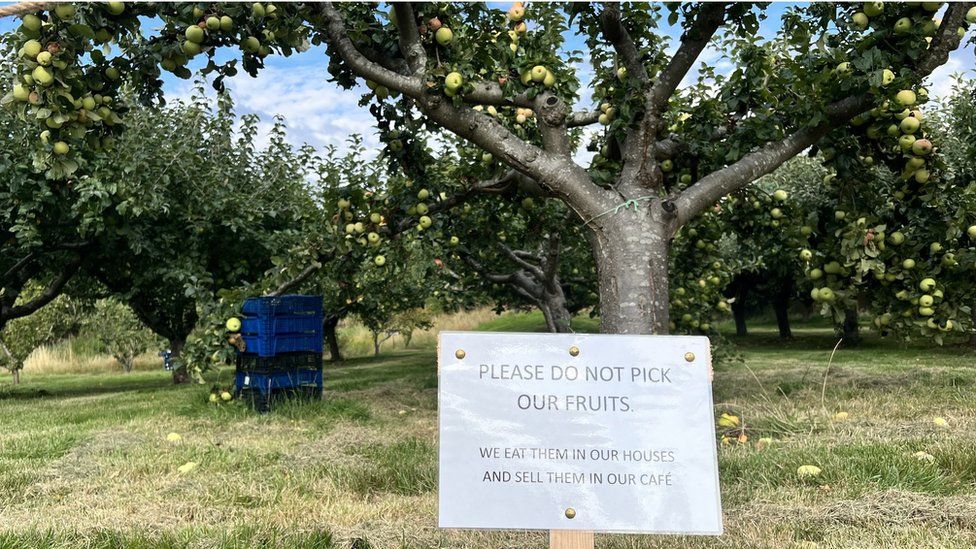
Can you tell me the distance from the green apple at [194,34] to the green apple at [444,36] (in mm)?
1489

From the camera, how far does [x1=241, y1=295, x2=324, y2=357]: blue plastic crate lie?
7008 mm

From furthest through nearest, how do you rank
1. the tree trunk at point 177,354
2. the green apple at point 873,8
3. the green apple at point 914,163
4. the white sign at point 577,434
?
the tree trunk at point 177,354, the green apple at point 914,163, the green apple at point 873,8, the white sign at point 577,434

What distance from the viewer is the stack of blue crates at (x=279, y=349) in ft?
23.1

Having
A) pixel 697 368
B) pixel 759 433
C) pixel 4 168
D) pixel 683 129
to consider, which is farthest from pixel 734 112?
pixel 4 168

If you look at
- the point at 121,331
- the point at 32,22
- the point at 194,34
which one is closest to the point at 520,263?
the point at 194,34

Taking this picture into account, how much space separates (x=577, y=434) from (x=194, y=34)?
10.4 feet

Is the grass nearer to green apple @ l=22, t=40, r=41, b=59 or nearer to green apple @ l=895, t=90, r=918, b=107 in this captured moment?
green apple @ l=895, t=90, r=918, b=107

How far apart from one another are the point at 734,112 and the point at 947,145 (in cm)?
1052

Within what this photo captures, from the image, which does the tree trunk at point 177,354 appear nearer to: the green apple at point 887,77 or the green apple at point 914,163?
the green apple at point 914,163

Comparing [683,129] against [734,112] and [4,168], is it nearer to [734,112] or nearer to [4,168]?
[734,112]

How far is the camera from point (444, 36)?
4496mm

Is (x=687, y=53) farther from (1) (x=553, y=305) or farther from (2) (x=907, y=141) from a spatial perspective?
(1) (x=553, y=305)

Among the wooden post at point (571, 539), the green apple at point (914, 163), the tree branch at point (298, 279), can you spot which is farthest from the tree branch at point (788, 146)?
the tree branch at point (298, 279)

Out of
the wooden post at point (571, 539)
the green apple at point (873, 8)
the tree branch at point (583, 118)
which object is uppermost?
the green apple at point (873, 8)
